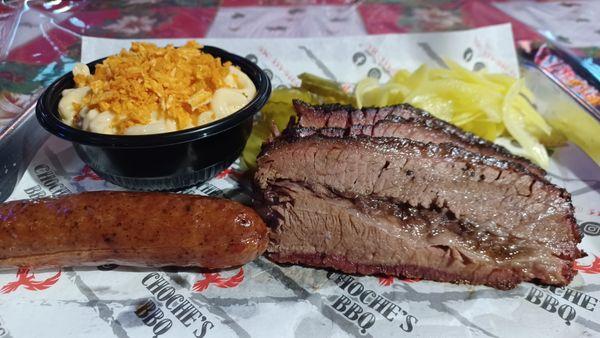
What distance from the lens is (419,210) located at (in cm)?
251

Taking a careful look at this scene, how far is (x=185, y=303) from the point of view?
93.8 inches

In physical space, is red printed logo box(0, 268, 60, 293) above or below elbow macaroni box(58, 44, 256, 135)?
below

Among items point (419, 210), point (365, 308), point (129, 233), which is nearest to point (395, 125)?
point (419, 210)

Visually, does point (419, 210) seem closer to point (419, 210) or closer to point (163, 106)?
point (419, 210)

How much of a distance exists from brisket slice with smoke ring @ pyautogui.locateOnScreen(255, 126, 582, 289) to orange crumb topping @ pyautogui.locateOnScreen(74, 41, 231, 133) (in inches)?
24.0

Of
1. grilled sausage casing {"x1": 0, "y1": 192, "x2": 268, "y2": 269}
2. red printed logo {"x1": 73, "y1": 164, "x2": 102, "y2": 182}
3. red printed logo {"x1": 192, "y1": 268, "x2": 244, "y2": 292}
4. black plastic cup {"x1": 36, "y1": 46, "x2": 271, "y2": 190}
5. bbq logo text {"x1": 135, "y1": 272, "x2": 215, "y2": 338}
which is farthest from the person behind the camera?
red printed logo {"x1": 73, "y1": 164, "x2": 102, "y2": 182}

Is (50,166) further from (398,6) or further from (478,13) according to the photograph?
(478,13)

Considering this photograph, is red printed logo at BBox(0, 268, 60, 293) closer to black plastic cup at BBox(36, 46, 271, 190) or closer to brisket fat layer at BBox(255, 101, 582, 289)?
black plastic cup at BBox(36, 46, 271, 190)

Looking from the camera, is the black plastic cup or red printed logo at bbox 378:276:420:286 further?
the black plastic cup

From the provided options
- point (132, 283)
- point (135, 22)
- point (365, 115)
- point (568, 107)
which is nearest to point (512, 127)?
point (568, 107)

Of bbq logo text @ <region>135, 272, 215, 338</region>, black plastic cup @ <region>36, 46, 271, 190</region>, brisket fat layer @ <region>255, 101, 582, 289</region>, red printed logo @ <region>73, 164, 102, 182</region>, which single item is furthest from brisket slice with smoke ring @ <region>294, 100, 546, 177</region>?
red printed logo @ <region>73, 164, 102, 182</region>

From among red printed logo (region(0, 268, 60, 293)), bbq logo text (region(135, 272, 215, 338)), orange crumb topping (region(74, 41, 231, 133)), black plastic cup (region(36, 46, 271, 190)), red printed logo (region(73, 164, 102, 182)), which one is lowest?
red printed logo (region(0, 268, 60, 293))

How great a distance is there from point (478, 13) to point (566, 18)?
1048mm

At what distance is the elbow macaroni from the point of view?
8.89 ft
